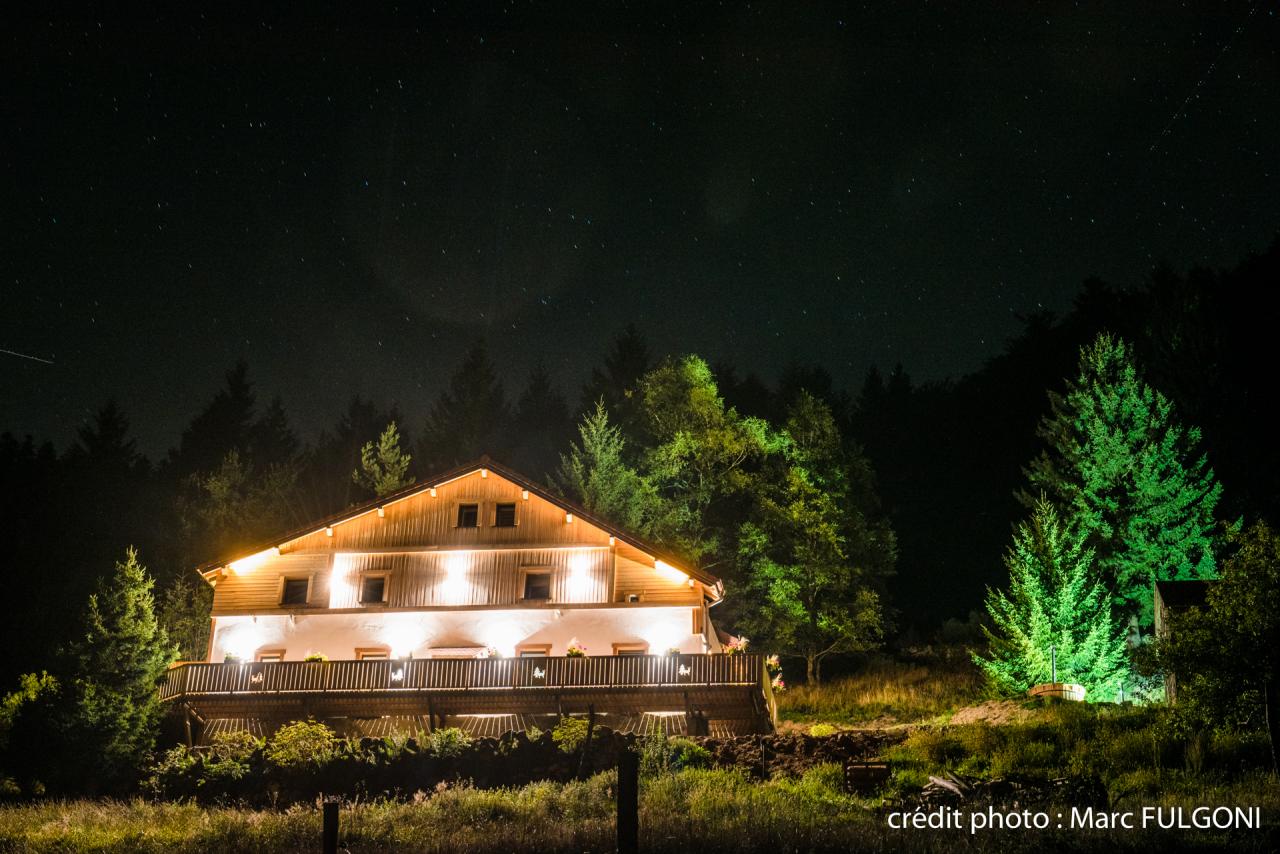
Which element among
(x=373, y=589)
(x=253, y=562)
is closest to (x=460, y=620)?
(x=373, y=589)

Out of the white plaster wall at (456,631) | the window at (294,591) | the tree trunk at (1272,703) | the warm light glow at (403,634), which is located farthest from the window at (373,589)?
the tree trunk at (1272,703)

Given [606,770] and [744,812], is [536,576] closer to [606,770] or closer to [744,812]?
[606,770]

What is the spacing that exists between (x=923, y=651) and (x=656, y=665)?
64.0 ft

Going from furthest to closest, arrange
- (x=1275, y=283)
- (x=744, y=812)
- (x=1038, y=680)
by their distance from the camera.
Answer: (x=1275, y=283) → (x=1038, y=680) → (x=744, y=812)

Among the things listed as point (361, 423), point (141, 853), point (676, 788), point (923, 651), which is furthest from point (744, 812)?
point (361, 423)

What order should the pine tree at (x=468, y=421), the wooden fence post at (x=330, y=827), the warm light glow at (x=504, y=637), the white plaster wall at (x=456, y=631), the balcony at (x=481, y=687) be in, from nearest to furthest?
the wooden fence post at (x=330, y=827)
the balcony at (x=481, y=687)
the white plaster wall at (x=456, y=631)
the warm light glow at (x=504, y=637)
the pine tree at (x=468, y=421)

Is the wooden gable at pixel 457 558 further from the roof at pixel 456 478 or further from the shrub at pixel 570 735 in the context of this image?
the shrub at pixel 570 735

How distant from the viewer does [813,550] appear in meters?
44.4

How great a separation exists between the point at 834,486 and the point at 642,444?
924 cm

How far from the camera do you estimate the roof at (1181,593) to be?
102 ft

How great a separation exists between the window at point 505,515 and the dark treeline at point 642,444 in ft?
44.3

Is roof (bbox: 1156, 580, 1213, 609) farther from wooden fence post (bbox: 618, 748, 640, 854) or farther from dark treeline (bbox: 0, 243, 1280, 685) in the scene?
wooden fence post (bbox: 618, 748, 640, 854)

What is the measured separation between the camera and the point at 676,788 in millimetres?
21938

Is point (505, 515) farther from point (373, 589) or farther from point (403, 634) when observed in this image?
point (403, 634)
